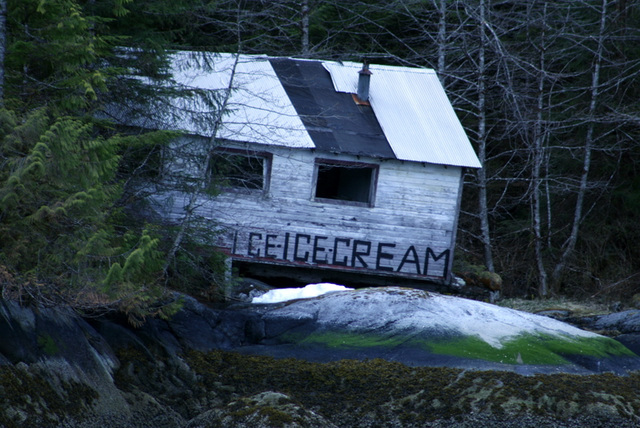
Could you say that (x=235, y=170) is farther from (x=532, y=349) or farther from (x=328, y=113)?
(x=532, y=349)

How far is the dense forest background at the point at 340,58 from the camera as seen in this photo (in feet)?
27.0

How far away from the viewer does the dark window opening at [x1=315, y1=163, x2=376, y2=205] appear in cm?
1552

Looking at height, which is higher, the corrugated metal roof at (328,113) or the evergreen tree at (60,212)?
the corrugated metal roof at (328,113)

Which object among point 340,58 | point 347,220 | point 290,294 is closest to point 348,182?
point 347,220

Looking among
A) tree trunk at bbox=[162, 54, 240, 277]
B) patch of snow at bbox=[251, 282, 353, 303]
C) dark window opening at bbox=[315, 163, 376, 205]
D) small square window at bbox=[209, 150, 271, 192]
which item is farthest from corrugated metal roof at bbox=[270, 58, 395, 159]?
patch of snow at bbox=[251, 282, 353, 303]

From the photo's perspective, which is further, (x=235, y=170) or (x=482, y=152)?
(x=482, y=152)

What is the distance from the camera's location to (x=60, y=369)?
7.95m

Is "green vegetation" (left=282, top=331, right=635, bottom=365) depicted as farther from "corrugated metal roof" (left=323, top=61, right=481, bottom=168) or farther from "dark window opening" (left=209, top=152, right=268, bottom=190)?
"corrugated metal roof" (left=323, top=61, right=481, bottom=168)

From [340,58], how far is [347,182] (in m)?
4.81

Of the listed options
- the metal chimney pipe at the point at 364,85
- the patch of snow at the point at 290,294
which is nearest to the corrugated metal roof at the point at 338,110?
the metal chimney pipe at the point at 364,85

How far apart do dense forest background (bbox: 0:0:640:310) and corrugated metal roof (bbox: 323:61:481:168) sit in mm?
1130

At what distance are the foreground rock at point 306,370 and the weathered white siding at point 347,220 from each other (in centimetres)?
360

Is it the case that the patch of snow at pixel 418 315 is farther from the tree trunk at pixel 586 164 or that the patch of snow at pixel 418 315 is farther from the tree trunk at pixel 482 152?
the tree trunk at pixel 586 164

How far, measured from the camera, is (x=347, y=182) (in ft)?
59.8
